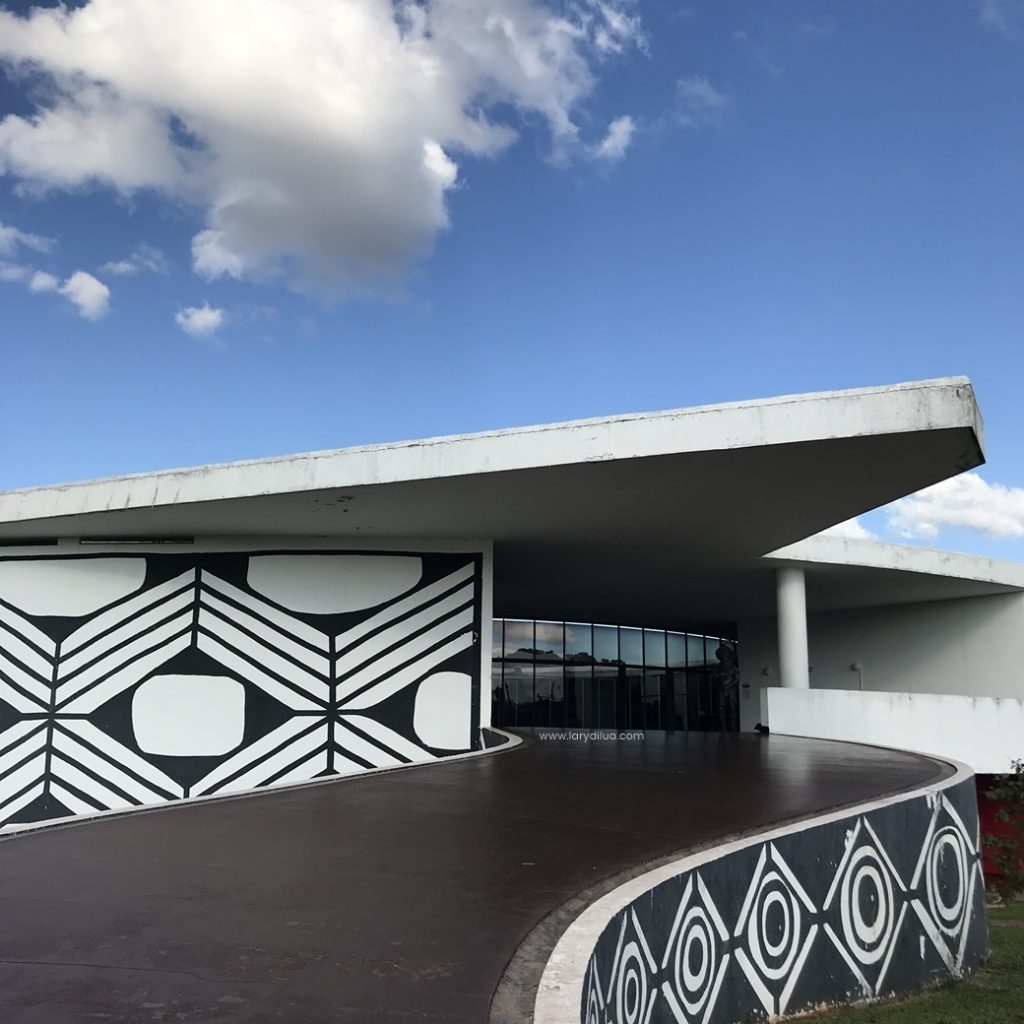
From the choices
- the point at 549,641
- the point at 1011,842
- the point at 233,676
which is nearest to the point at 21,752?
the point at 233,676

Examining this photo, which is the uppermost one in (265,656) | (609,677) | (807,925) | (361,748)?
(265,656)

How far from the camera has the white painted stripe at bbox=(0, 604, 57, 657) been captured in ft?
44.6

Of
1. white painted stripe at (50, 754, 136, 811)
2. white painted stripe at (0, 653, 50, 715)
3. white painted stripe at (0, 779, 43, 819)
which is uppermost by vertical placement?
white painted stripe at (0, 653, 50, 715)

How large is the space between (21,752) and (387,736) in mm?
5600

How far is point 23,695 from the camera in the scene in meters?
13.6

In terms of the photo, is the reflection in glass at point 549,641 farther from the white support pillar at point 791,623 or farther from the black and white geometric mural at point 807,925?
the black and white geometric mural at point 807,925

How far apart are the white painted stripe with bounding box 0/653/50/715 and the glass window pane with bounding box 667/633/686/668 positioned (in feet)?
66.2

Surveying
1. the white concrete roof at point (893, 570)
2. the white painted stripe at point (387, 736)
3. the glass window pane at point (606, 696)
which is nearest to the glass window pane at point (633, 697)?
the glass window pane at point (606, 696)

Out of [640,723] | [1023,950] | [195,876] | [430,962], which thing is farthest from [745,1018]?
[640,723]

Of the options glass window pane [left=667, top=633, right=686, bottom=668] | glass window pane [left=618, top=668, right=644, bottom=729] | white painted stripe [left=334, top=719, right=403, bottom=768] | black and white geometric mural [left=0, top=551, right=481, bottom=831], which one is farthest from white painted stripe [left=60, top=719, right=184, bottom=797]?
glass window pane [left=667, top=633, right=686, bottom=668]

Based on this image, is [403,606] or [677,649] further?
[677,649]

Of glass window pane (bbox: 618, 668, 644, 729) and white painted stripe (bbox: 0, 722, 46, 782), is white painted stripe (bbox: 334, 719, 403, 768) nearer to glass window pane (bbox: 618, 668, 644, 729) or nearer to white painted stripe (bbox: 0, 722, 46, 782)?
white painted stripe (bbox: 0, 722, 46, 782)

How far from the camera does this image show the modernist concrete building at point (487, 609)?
235 inches

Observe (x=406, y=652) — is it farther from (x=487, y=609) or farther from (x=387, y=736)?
(x=487, y=609)
